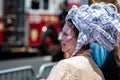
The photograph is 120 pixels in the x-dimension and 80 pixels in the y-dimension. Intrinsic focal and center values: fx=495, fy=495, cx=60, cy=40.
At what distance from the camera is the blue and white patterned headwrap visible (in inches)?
118

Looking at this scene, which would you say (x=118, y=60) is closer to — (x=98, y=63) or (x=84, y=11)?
(x=98, y=63)

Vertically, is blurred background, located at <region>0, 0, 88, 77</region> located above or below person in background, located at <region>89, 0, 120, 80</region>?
below

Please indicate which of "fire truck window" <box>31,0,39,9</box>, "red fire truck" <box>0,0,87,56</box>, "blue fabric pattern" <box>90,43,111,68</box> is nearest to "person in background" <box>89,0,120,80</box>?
"blue fabric pattern" <box>90,43,111,68</box>

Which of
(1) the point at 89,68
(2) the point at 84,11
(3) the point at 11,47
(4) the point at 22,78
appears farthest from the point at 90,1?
(3) the point at 11,47

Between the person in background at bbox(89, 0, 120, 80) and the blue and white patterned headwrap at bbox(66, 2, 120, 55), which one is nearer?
the blue and white patterned headwrap at bbox(66, 2, 120, 55)

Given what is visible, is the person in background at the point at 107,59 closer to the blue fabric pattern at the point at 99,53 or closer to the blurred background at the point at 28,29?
the blue fabric pattern at the point at 99,53

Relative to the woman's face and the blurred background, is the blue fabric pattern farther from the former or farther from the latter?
the blurred background

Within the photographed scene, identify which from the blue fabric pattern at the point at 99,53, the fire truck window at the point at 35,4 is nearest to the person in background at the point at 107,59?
the blue fabric pattern at the point at 99,53

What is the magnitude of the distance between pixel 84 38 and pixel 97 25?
0.11 m

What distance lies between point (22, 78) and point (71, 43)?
3462mm

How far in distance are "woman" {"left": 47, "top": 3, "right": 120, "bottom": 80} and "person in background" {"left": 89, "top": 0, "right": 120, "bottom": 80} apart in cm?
13

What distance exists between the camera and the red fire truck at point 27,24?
1498 cm

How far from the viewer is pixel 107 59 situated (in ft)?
10.7

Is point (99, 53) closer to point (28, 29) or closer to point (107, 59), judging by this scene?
point (107, 59)
